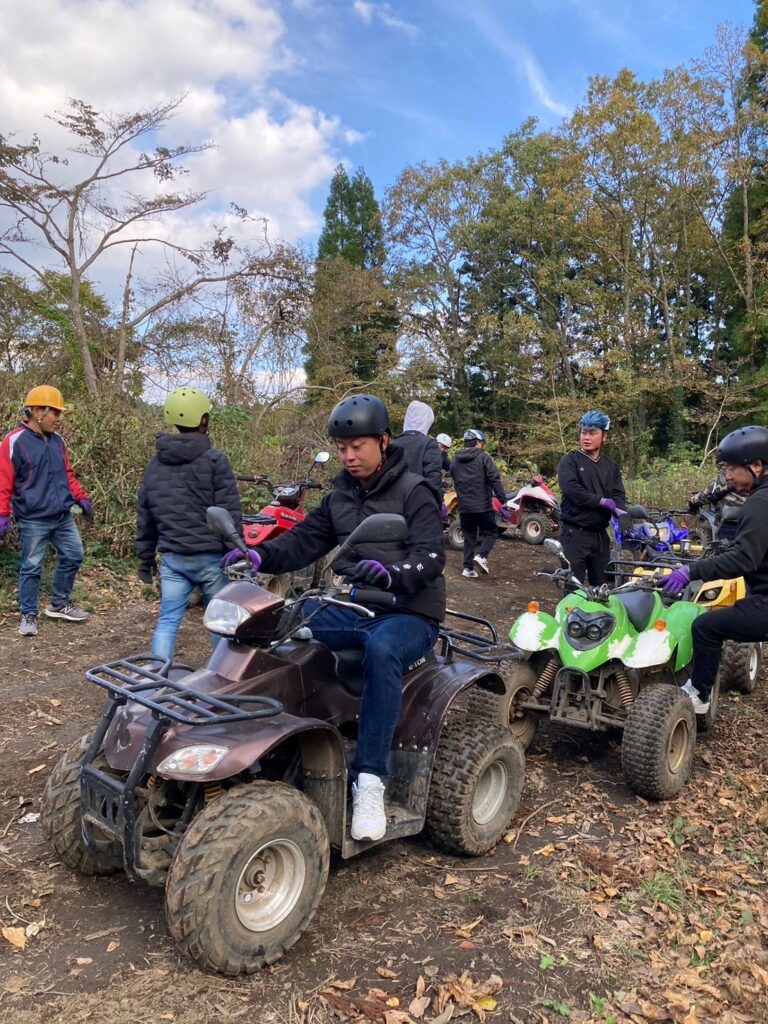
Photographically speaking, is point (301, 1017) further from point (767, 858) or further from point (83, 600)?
point (83, 600)

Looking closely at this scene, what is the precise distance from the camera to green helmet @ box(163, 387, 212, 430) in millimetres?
4840

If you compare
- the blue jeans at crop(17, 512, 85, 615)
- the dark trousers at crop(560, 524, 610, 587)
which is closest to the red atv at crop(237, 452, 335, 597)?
the blue jeans at crop(17, 512, 85, 615)

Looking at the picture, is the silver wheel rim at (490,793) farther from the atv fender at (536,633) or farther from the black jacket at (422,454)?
the black jacket at (422,454)

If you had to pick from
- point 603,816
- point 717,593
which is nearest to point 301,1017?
point 603,816

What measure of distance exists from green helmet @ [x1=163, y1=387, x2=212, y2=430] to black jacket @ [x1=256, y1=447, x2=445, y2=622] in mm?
1593

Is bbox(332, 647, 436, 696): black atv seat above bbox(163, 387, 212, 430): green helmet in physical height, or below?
below

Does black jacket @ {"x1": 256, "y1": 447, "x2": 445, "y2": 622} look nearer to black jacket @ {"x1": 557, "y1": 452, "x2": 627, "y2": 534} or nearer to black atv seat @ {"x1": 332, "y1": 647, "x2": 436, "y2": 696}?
black atv seat @ {"x1": 332, "y1": 647, "x2": 436, "y2": 696}

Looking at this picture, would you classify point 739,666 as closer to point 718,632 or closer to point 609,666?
point 718,632

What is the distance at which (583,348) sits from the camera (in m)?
26.5

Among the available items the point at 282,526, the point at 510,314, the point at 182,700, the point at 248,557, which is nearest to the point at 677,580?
the point at 248,557

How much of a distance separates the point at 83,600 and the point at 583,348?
22081 mm

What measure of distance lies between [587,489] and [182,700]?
4382 mm

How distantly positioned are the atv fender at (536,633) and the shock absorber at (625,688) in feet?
1.30

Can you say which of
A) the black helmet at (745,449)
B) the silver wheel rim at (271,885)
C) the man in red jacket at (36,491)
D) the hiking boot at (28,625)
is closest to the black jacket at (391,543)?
the silver wheel rim at (271,885)
